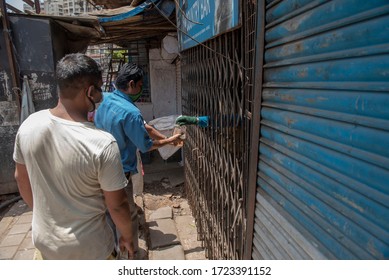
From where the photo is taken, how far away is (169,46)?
279 inches

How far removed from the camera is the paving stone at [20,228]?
14.9 feet

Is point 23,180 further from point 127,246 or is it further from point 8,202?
point 8,202

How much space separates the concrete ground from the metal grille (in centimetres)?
37

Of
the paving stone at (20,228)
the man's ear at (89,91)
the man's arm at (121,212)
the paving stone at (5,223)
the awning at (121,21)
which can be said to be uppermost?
the awning at (121,21)

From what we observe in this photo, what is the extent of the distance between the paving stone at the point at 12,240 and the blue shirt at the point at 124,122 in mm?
2504

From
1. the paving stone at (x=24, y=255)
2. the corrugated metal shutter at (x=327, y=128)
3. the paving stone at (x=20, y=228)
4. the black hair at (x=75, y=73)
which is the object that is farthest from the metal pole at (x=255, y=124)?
the paving stone at (x=20, y=228)

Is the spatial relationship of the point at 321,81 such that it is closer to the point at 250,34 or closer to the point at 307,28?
the point at 307,28

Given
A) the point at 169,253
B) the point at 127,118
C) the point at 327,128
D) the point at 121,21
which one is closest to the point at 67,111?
the point at 127,118

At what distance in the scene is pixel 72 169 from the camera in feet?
5.45

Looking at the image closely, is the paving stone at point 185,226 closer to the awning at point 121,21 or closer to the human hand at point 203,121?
the human hand at point 203,121

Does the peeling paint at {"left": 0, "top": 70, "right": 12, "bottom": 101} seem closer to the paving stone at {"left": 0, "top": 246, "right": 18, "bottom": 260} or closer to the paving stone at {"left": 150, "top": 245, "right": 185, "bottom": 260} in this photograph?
the paving stone at {"left": 0, "top": 246, "right": 18, "bottom": 260}

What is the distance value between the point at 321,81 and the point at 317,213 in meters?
0.58
